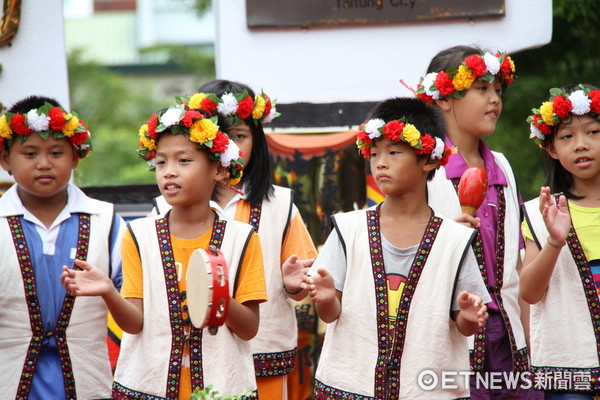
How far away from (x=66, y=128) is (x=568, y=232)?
8.47 ft

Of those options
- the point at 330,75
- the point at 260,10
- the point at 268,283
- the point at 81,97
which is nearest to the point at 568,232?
the point at 268,283

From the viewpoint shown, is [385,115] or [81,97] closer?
[385,115]

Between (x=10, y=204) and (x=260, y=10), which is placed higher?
(x=260, y=10)

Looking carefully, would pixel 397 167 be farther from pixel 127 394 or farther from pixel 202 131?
pixel 127 394

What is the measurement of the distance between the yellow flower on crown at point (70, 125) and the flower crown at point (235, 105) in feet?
2.01

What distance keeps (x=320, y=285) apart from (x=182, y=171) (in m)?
0.83

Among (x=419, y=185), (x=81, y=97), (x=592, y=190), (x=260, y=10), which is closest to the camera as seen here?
(x=419, y=185)

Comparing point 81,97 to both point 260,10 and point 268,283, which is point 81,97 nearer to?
point 260,10

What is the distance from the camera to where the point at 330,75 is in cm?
666

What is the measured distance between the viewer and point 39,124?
15.9ft

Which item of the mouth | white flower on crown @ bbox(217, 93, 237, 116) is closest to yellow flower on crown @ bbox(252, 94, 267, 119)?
white flower on crown @ bbox(217, 93, 237, 116)

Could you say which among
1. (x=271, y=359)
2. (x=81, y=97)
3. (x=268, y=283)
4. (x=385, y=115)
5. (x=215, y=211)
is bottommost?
(x=271, y=359)

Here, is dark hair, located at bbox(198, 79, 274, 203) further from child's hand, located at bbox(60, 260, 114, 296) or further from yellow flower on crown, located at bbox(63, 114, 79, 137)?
child's hand, located at bbox(60, 260, 114, 296)

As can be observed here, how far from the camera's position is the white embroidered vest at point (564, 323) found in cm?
464
